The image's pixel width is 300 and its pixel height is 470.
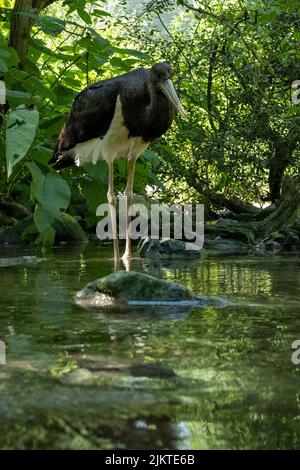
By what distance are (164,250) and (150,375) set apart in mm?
5293

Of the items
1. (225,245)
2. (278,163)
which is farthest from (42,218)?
(278,163)

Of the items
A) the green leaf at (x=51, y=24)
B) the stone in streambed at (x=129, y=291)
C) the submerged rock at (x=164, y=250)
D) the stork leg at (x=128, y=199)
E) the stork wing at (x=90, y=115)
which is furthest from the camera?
the submerged rock at (x=164, y=250)

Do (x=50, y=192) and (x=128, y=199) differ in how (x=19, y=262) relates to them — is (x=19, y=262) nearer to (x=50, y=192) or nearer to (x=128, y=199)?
(x=128, y=199)

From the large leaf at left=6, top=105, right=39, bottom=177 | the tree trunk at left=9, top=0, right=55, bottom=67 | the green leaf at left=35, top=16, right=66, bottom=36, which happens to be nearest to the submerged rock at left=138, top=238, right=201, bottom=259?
the tree trunk at left=9, top=0, right=55, bottom=67

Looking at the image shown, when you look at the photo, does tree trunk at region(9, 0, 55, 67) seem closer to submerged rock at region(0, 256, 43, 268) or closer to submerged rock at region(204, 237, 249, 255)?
submerged rock at region(0, 256, 43, 268)

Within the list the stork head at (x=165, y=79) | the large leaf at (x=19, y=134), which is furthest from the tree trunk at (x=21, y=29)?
the large leaf at (x=19, y=134)

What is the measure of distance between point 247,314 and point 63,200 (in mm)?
1778

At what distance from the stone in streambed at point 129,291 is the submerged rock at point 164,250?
3.49 meters

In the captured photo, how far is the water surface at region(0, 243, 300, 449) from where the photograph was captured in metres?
1.99

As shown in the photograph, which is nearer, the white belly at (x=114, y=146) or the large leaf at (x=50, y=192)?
the large leaf at (x=50, y=192)

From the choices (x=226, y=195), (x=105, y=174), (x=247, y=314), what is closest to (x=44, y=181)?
(x=247, y=314)

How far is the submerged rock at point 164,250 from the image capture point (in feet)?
25.5

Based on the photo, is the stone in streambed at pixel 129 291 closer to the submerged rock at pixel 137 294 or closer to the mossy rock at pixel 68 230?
the submerged rock at pixel 137 294

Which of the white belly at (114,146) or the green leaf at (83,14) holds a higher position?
the green leaf at (83,14)
